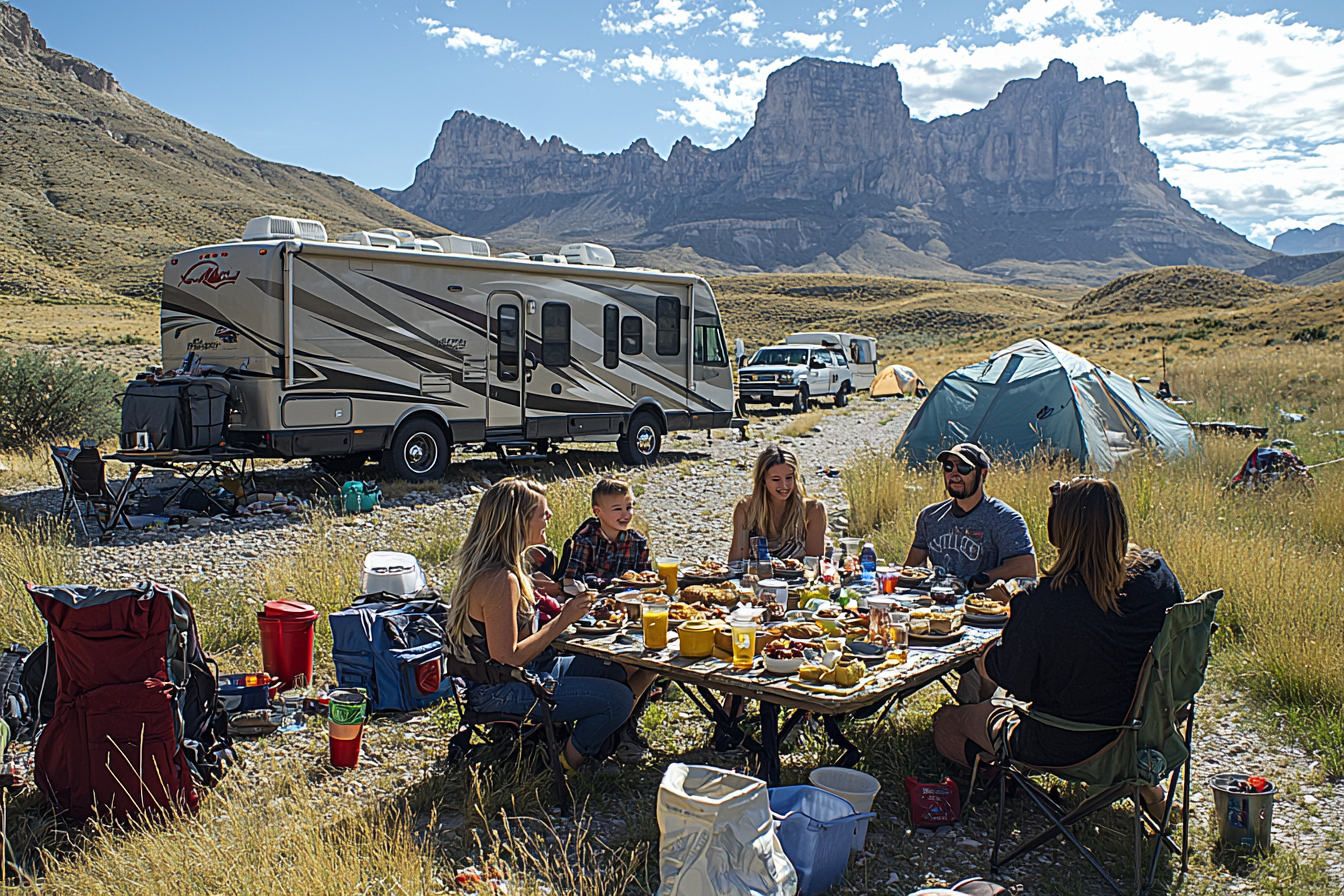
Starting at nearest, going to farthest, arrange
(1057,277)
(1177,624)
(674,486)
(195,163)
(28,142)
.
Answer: (1177,624), (674,486), (28,142), (195,163), (1057,277)

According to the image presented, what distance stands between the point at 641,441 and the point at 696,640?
999 centimetres

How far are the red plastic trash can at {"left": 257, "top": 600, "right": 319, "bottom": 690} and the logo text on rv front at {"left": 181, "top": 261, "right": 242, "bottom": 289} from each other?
610 centimetres

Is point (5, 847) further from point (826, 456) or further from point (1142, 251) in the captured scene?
point (1142, 251)

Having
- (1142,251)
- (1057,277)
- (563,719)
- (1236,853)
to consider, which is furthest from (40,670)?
(1142,251)

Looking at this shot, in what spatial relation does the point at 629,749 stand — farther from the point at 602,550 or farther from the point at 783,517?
the point at 783,517

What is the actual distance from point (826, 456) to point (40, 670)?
1192 cm

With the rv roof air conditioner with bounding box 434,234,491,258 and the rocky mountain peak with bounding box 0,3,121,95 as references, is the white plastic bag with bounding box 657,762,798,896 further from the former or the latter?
the rocky mountain peak with bounding box 0,3,121,95

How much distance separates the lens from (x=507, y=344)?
11703mm

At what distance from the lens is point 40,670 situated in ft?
12.4

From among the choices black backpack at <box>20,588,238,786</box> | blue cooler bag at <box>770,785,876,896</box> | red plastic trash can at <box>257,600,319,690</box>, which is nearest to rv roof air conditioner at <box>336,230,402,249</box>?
red plastic trash can at <box>257,600,319,690</box>

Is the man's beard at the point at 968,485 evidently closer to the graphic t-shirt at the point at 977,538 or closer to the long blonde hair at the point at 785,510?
the graphic t-shirt at the point at 977,538

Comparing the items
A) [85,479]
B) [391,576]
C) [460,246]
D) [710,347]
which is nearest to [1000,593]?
[391,576]

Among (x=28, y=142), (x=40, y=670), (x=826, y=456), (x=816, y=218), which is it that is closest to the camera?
(x=40, y=670)

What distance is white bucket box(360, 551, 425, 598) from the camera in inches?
205
